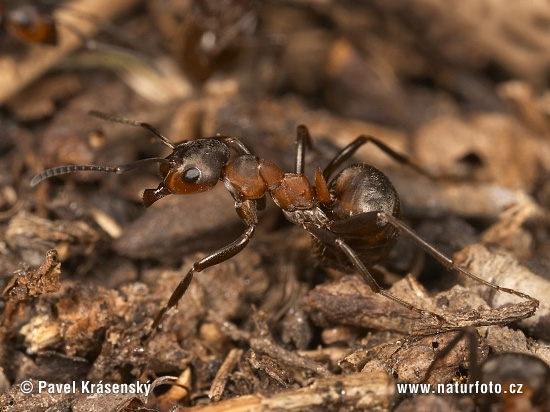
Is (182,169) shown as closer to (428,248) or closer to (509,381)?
(428,248)

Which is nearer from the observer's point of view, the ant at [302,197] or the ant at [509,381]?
the ant at [509,381]

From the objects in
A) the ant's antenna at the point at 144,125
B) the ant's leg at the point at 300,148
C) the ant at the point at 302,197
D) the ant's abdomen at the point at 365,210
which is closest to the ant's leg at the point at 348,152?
the ant at the point at 302,197

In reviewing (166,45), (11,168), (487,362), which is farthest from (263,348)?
(166,45)

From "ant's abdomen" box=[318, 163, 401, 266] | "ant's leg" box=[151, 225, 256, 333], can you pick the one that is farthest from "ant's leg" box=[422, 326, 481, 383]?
"ant's leg" box=[151, 225, 256, 333]

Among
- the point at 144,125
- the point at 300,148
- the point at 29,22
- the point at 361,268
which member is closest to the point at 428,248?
the point at 361,268

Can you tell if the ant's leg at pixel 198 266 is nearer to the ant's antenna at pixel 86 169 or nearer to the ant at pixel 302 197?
the ant at pixel 302 197

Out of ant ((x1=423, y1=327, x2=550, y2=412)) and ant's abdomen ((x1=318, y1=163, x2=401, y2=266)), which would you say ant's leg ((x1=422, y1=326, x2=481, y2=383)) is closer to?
ant ((x1=423, y1=327, x2=550, y2=412))

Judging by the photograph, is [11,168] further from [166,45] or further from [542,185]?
[542,185]
